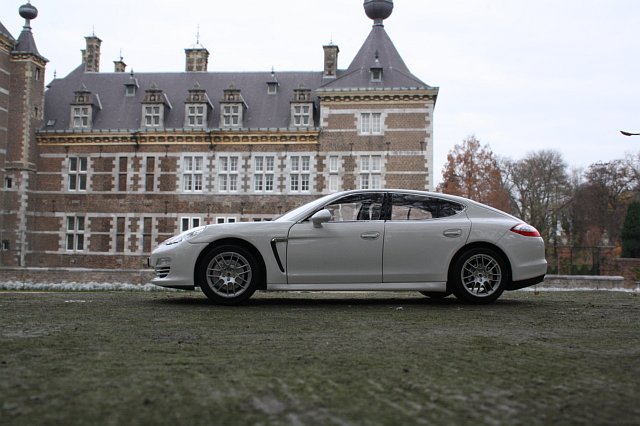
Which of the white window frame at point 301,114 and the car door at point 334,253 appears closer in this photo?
the car door at point 334,253

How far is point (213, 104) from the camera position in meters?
39.8

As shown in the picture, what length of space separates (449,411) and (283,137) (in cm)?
3539

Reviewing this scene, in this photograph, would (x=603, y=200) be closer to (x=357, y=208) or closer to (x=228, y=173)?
(x=228, y=173)

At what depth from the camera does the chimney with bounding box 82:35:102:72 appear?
141 ft

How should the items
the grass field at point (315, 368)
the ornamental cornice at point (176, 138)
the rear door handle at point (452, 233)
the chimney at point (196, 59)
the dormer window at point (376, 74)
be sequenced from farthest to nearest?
the chimney at point (196, 59) < the ornamental cornice at point (176, 138) < the dormer window at point (376, 74) < the rear door handle at point (452, 233) < the grass field at point (315, 368)

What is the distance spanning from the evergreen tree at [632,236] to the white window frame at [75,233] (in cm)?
3285

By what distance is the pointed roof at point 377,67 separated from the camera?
3669 centimetres

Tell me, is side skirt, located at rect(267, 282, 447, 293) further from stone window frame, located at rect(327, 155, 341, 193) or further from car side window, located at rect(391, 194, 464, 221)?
stone window frame, located at rect(327, 155, 341, 193)

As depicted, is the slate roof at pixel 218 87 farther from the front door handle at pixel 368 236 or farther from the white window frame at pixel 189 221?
the front door handle at pixel 368 236

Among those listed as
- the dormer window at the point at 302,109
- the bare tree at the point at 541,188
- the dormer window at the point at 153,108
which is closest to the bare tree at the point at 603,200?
the bare tree at the point at 541,188

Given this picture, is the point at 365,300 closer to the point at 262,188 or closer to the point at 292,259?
the point at 292,259

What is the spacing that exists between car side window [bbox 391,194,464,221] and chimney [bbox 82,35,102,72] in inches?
1582

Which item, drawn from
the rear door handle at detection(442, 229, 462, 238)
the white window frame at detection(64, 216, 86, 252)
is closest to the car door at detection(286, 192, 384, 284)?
the rear door handle at detection(442, 229, 462, 238)

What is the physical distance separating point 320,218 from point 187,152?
1267 inches
